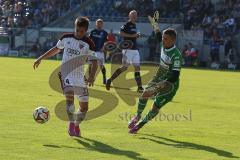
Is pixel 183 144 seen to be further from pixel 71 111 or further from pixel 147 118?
pixel 71 111

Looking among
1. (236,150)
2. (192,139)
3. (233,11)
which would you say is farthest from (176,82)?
(233,11)

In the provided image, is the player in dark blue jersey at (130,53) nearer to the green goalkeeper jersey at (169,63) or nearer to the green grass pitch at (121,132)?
the green grass pitch at (121,132)

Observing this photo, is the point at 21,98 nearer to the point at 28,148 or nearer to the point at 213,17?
the point at 28,148

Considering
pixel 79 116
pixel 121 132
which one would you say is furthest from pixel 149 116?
pixel 79 116

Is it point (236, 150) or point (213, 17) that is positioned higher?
point (213, 17)

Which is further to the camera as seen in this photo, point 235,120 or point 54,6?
point 54,6

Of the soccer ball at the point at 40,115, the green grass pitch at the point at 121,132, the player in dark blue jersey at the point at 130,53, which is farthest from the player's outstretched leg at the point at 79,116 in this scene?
the player in dark blue jersey at the point at 130,53

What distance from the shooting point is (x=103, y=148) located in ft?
32.1

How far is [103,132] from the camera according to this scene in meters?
11.4

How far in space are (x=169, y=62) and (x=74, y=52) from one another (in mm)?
1832

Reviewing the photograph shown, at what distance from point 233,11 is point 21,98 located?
26.5 m

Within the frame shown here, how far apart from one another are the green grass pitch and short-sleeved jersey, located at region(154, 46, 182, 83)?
1114 millimetres

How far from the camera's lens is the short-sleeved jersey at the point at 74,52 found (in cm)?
1098

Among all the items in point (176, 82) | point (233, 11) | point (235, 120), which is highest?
point (233, 11)
